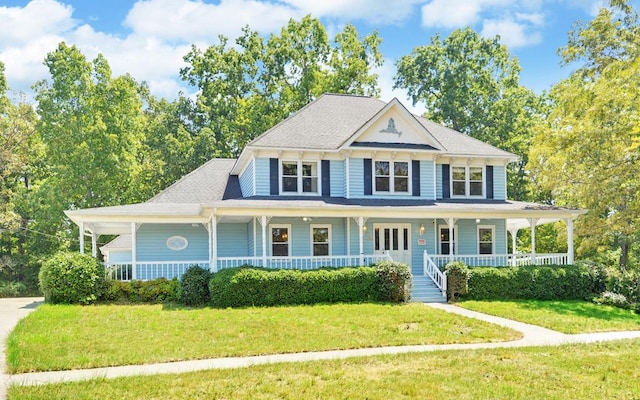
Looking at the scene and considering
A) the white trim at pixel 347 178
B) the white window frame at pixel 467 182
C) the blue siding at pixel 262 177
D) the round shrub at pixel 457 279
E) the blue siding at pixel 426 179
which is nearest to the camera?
the round shrub at pixel 457 279

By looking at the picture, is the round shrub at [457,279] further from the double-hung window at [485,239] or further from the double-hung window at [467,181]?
the double-hung window at [467,181]

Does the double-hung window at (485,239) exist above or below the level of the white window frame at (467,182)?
below

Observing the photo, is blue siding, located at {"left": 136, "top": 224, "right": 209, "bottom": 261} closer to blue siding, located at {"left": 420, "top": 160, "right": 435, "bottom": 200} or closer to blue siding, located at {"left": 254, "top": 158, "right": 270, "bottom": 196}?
blue siding, located at {"left": 254, "top": 158, "right": 270, "bottom": 196}

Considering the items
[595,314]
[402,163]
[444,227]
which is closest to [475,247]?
[444,227]

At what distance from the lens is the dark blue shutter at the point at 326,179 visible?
21.8 meters

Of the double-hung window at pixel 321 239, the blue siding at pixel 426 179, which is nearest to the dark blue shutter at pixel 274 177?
the double-hung window at pixel 321 239

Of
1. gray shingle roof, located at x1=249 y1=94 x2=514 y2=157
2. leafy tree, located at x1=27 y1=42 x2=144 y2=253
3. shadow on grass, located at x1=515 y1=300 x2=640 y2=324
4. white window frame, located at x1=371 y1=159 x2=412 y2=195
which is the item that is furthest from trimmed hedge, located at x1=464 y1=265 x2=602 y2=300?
leafy tree, located at x1=27 y1=42 x2=144 y2=253

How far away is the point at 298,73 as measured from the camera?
3781cm

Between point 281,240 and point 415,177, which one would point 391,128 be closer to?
point 415,177

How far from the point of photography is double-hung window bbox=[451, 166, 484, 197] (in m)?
23.5

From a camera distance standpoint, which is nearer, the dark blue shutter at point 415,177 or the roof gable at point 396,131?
the roof gable at point 396,131

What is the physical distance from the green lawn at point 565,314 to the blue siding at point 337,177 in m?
6.75

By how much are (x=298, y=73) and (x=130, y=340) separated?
29.4m

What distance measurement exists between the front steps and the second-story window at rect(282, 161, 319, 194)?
5.37m
